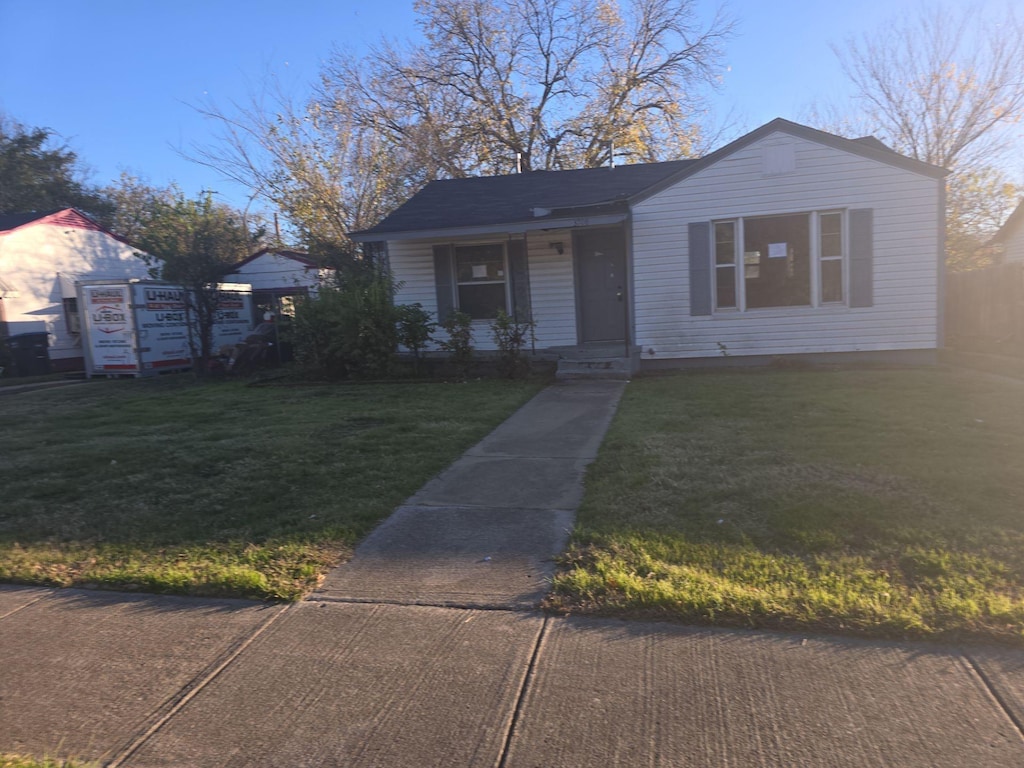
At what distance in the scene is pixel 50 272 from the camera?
62.7 ft

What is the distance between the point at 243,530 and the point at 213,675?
5.95ft

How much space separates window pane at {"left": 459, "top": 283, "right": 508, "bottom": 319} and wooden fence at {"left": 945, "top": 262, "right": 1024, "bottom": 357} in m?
10.1

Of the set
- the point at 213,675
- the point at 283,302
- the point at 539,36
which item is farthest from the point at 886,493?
the point at 539,36

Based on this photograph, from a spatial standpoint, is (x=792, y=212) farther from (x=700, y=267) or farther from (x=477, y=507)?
(x=477, y=507)

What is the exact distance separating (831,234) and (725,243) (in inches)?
68.3

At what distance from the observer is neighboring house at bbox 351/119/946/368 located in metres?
11.4

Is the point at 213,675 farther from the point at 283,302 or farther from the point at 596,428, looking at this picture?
the point at 283,302

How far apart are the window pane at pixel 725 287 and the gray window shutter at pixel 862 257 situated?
192 centimetres

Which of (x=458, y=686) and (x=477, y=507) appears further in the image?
(x=477, y=507)

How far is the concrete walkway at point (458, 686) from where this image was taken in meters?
2.50

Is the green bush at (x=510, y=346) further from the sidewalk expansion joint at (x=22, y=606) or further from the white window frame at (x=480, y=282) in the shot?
the sidewalk expansion joint at (x=22, y=606)

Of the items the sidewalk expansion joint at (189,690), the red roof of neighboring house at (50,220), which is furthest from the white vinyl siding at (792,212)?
the red roof of neighboring house at (50,220)

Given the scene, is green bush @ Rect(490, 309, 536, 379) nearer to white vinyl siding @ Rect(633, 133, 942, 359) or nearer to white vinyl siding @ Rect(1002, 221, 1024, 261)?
white vinyl siding @ Rect(633, 133, 942, 359)

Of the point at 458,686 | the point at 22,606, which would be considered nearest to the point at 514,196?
the point at 22,606
